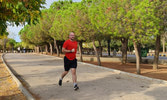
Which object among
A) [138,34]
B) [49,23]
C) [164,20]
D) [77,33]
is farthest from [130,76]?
[49,23]

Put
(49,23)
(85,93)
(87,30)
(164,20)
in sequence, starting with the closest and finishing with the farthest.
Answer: (85,93) → (164,20) → (87,30) → (49,23)

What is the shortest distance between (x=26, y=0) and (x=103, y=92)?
345 cm

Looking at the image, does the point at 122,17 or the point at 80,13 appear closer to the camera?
the point at 122,17

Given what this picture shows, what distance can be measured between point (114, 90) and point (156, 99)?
4.35 ft

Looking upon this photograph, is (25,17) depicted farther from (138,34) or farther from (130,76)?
(138,34)

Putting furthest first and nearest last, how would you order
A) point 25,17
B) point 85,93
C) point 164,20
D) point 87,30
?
point 87,30 → point 164,20 → point 85,93 → point 25,17

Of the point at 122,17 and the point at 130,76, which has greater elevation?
the point at 122,17

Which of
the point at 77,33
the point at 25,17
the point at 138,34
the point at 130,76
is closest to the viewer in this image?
the point at 25,17

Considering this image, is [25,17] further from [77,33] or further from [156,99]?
[77,33]

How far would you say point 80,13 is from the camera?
1401 centimetres

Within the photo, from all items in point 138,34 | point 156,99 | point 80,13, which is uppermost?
point 80,13

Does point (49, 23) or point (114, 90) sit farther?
point (49, 23)

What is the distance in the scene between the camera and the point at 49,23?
25.5 meters

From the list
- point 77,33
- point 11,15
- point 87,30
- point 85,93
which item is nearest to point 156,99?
point 85,93
